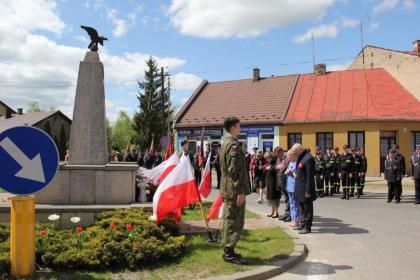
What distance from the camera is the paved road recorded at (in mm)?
6395

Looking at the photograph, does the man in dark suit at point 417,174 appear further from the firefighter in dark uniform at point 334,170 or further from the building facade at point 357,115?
the building facade at point 357,115

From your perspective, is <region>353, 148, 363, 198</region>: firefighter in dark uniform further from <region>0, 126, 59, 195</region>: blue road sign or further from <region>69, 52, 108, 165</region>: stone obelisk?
<region>0, 126, 59, 195</region>: blue road sign

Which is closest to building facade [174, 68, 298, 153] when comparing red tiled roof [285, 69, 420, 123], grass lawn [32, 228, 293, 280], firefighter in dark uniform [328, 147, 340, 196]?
red tiled roof [285, 69, 420, 123]

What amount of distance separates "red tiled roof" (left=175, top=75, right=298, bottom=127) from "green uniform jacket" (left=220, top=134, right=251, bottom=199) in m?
26.4

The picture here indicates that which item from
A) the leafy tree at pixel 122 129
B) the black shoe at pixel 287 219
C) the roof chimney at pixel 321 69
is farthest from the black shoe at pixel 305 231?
the leafy tree at pixel 122 129

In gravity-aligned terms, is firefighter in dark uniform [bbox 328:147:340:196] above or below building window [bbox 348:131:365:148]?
below

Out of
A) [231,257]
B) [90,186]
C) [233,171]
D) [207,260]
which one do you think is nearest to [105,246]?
[207,260]

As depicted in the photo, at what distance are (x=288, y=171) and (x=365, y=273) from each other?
4379 mm

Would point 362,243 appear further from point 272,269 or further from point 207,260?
point 207,260

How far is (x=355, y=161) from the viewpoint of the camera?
17.5 metres

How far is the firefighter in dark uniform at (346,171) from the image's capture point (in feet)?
56.1

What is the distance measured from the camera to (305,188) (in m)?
9.43

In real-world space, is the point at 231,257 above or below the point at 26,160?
below

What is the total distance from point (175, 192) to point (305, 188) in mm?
3353
